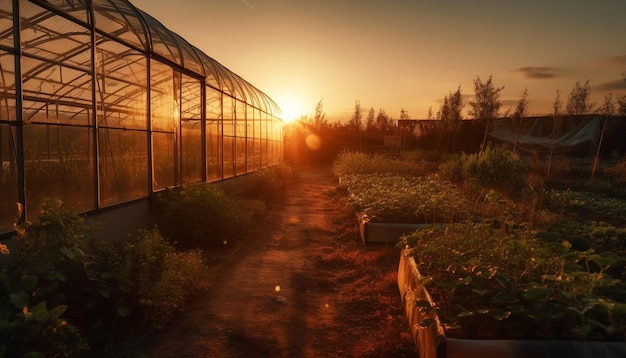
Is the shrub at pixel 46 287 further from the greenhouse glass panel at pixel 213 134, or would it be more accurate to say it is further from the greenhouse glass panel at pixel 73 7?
the greenhouse glass panel at pixel 213 134

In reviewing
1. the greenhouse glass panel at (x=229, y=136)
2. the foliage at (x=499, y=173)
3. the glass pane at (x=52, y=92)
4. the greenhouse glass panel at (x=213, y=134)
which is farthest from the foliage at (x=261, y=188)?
the glass pane at (x=52, y=92)

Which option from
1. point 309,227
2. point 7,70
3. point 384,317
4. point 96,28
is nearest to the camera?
point 384,317

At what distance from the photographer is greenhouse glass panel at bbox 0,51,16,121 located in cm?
408

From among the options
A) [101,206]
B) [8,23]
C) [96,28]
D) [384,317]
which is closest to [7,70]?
[8,23]

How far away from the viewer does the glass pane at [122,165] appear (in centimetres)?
567

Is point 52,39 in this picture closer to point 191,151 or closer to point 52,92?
point 52,92

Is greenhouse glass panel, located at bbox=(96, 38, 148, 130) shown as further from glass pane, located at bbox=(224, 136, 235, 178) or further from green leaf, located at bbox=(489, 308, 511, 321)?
green leaf, located at bbox=(489, 308, 511, 321)

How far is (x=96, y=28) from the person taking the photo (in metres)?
5.33

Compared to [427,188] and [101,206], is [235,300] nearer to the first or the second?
[101,206]

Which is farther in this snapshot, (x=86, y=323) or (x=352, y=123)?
(x=352, y=123)

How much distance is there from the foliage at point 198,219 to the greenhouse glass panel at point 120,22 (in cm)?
268

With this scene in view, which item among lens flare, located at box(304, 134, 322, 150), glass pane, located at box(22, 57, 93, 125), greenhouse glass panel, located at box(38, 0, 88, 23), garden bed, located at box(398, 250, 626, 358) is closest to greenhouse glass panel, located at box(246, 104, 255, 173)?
glass pane, located at box(22, 57, 93, 125)

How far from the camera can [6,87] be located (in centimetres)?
445

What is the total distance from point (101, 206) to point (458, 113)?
81.3ft
